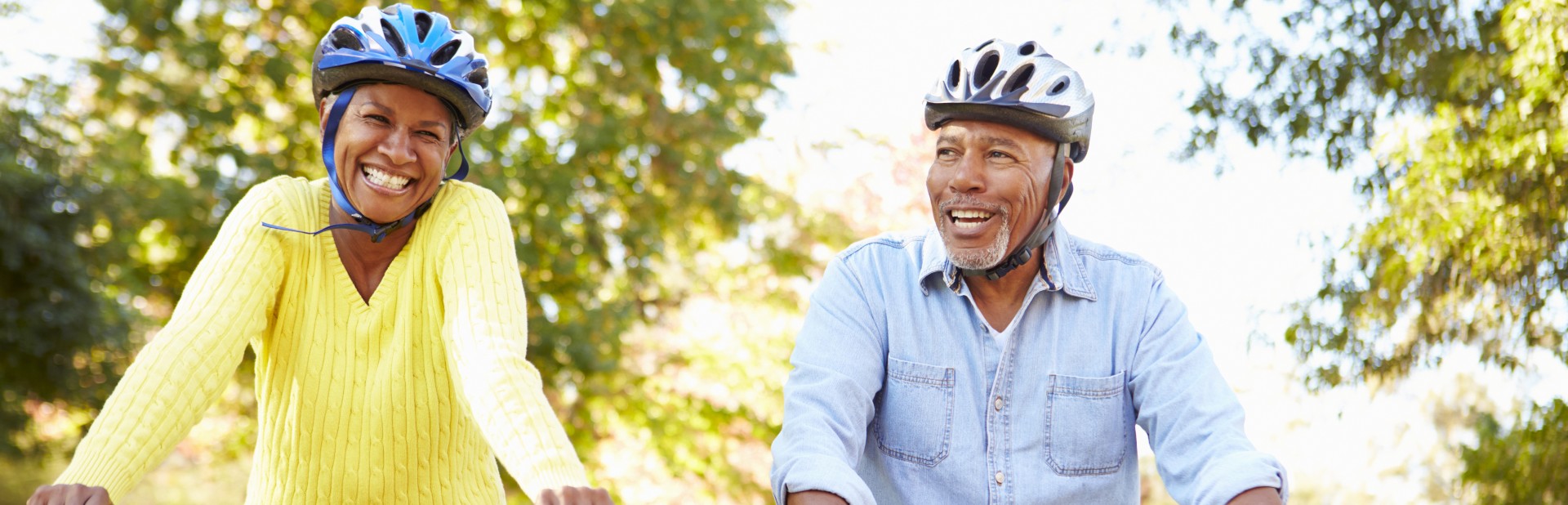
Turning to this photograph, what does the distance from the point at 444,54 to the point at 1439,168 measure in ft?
19.3

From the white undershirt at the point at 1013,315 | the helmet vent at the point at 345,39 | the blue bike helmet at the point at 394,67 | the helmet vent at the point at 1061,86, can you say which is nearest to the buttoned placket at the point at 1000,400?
the white undershirt at the point at 1013,315

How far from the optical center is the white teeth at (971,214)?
10.7 ft

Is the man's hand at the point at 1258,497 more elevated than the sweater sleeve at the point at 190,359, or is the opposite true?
the sweater sleeve at the point at 190,359

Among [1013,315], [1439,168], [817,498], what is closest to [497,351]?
[817,498]

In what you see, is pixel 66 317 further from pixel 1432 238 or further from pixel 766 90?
pixel 1432 238

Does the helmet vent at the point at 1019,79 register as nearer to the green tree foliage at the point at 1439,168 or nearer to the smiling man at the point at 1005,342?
the smiling man at the point at 1005,342

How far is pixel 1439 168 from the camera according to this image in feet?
24.0

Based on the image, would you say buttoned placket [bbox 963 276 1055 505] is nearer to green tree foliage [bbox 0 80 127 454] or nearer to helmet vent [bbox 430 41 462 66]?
helmet vent [bbox 430 41 462 66]

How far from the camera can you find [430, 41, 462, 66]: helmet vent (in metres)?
3.15

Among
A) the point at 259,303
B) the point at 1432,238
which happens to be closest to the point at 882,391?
the point at 259,303

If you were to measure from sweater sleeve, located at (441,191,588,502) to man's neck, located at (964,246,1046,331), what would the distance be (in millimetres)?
1104

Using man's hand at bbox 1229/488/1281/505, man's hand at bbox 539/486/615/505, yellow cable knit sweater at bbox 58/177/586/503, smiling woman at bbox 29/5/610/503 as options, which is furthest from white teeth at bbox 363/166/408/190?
man's hand at bbox 1229/488/1281/505

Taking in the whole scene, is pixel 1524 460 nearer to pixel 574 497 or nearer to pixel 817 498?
pixel 817 498

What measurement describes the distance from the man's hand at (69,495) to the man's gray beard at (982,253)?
182 centimetres
